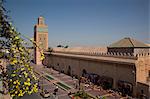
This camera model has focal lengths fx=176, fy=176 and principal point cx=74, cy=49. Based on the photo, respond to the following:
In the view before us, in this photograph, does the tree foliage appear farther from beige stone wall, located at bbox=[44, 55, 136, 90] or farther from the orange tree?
beige stone wall, located at bbox=[44, 55, 136, 90]

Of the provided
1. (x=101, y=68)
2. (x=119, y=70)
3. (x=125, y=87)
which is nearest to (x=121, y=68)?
(x=119, y=70)

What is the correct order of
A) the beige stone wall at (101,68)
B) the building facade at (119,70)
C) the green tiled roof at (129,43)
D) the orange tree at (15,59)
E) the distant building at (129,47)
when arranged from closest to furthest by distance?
the orange tree at (15,59) → the building facade at (119,70) → the beige stone wall at (101,68) → the distant building at (129,47) → the green tiled roof at (129,43)

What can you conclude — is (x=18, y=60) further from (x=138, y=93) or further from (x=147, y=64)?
(x=147, y=64)

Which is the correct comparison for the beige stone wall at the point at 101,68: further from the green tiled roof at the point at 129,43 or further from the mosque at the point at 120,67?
the green tiled roof at the point at 129,43

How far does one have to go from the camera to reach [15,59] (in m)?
2.07

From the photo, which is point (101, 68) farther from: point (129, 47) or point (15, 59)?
point (15, 59)

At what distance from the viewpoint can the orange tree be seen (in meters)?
2.09

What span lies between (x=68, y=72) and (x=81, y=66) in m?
5.29

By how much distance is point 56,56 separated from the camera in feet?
121

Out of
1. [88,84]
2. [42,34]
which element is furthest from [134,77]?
[42,34]

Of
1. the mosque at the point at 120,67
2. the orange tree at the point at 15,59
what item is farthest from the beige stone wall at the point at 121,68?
the orange tree at the point at 15,59

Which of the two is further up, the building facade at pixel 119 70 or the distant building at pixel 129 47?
the distant building at pixel 129 47

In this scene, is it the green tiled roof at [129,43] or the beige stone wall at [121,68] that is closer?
the beige stone wall at [121,68]

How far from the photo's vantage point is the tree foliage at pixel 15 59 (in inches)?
82.1
